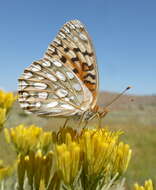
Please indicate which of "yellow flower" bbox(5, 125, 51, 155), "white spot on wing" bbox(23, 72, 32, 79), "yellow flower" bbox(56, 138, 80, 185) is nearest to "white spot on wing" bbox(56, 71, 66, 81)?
"white spot on wing" bbox(23, 72, 32, 79)

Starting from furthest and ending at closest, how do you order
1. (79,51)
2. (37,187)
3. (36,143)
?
(36,143) → (79,51) → (37,187)

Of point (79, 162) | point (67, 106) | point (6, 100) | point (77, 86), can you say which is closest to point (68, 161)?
point (79, 162)

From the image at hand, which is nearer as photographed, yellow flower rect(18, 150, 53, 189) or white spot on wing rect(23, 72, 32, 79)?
yellow flower rect(18, 150, 53, 189)

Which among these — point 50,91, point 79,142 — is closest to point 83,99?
point 50,91

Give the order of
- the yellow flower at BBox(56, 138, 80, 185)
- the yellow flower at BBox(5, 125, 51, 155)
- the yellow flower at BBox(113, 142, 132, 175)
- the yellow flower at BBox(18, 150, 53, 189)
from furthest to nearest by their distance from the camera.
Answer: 1. the yellow flower at BBox(5, 125, 51, 155)
2. the yellow flower at BBox(113, 142, 132, 175)
3. the yellow flower at BBox(18, 150, 53, 189)
4. the yellow flower at BBox(56, 138, 80, 185)

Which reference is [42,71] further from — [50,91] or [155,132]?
[155,132]

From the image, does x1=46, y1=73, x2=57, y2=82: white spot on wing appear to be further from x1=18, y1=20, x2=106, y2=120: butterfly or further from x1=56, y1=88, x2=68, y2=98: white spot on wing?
x1=56, y1=88, x2=68, y2=98: white spot on wing

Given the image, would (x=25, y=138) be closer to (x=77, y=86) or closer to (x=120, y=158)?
(x=77, y=86)
